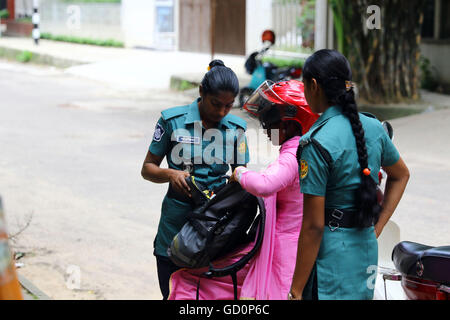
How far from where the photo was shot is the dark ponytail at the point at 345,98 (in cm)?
238

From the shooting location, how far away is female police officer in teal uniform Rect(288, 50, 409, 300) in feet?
7.76

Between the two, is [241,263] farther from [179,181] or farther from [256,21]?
[256,21]

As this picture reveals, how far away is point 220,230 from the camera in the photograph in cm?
286

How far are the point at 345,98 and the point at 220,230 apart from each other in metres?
0.79

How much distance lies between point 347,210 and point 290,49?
1391 centimetres

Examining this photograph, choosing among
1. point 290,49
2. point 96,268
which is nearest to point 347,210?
point 96,268

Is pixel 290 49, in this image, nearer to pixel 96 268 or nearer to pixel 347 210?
pixel 96 268

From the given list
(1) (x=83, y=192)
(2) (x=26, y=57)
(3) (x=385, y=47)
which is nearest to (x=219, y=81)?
(1) (x=83, y=192)

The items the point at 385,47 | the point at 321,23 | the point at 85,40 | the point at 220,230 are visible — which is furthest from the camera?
the point at 85,40

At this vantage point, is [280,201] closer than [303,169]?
No

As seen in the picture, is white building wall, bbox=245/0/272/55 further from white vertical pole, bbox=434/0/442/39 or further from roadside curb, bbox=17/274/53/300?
roadside curb, bbox=17/274/53/300

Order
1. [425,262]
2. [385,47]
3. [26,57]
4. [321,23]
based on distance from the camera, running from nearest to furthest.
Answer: [425,262]
[385,47]
[321,23]
[26,57]

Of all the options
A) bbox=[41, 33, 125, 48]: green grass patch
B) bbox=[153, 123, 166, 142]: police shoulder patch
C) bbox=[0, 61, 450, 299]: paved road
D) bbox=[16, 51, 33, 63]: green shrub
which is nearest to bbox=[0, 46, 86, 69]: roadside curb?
bbox=[16, 51, 33, 63]: green shrub

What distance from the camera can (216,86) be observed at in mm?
3053
